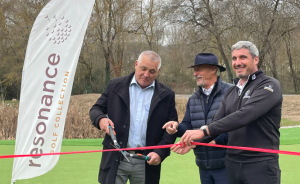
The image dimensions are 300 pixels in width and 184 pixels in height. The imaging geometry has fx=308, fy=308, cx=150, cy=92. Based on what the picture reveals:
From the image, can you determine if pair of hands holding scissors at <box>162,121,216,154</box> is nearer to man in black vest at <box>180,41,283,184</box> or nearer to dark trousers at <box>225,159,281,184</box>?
man in black vest at <box>180,41,283,184</box>

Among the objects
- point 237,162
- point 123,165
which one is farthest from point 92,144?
point 237,162

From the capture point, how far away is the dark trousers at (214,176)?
2721mm

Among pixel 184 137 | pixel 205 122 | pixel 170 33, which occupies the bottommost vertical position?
pixel 184 137

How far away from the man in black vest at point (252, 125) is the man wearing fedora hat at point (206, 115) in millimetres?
426

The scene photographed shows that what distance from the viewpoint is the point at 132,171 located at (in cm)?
278

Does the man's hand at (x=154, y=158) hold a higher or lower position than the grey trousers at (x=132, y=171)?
higher

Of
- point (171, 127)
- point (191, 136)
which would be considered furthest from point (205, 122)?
point (191, 136)

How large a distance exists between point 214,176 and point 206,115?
1.80 ft

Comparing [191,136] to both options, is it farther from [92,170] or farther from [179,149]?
[92,170]

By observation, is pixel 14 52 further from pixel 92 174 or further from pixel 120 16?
pixel 92 174

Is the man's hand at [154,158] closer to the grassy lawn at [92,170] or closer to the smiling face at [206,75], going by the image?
the smiling face at [206,75]

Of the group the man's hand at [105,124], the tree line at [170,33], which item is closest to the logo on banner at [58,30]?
the man's hand at [105,124]

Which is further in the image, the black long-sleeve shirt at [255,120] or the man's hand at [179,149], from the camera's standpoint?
the man's hand at [179,149]

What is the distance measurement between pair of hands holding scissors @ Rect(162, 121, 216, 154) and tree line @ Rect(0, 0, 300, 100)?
15271mm
